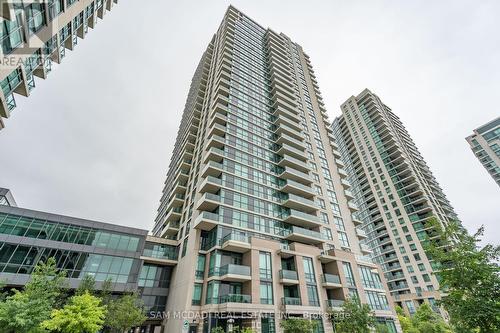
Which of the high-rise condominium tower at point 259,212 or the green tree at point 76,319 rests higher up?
the high-rise condominium tower at point 259,212

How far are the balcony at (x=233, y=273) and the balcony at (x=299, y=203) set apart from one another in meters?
12.3

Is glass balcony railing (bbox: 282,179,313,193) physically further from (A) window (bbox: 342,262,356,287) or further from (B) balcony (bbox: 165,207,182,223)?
(B) balcony (bbox: 165,207,182,223)

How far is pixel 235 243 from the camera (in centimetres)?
2517

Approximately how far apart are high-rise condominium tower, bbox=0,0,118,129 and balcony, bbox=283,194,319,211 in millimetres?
29966

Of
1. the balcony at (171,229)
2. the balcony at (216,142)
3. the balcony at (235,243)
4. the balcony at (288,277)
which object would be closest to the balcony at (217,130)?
the balcony at (216,142)

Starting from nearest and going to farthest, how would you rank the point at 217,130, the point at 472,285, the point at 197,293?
the point at 472,285, the point at 197,293, the point at 217,130

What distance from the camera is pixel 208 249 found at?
27.0 m

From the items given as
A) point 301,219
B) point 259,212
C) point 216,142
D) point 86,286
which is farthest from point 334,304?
point 216,142

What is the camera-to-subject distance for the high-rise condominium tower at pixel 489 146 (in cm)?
7906

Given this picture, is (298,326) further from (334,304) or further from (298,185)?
(298,185)

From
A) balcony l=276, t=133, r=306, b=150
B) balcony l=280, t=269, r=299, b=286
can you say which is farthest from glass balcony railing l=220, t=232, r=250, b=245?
balcony l=276, t=133, r=306, b=150

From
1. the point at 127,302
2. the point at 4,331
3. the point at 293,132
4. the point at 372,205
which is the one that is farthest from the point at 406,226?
the point at 4,331

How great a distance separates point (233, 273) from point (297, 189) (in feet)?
54.7

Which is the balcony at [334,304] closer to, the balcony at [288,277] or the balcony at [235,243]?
the balcony at [288,277]
